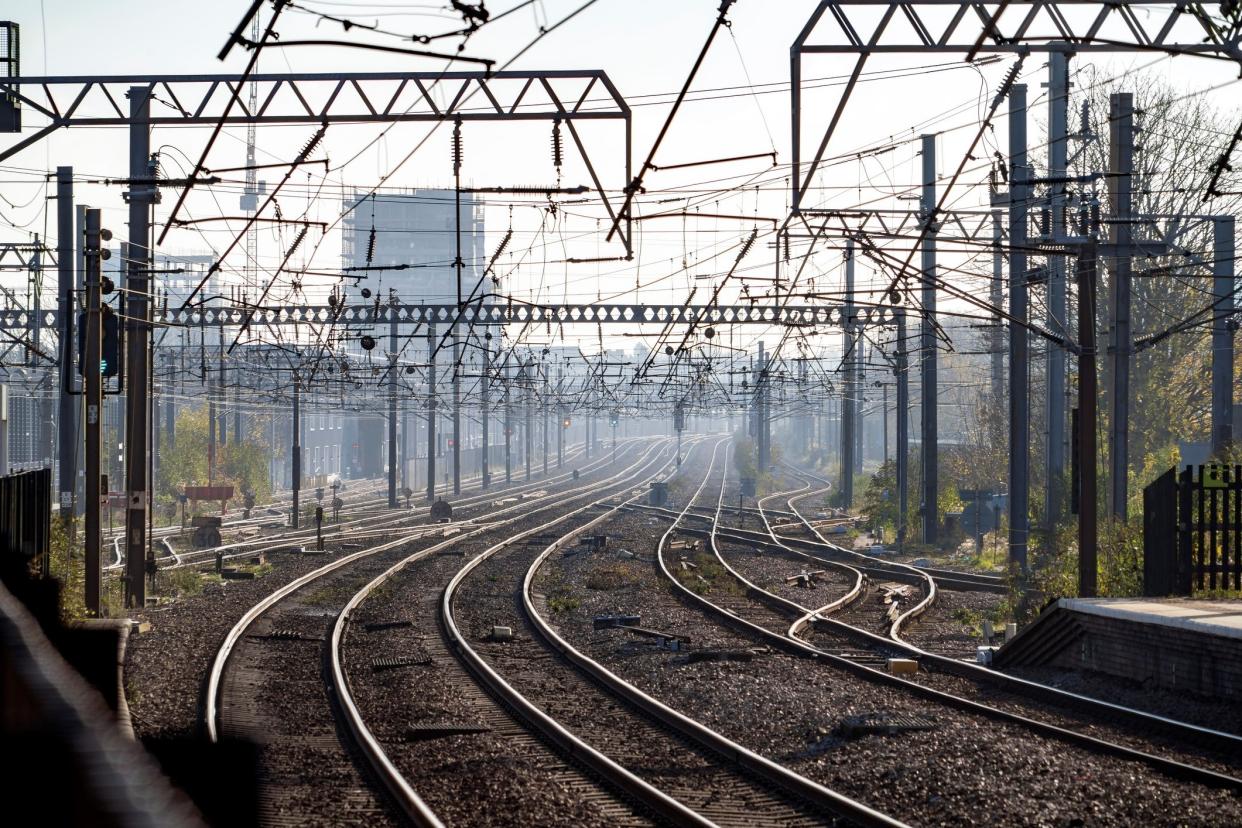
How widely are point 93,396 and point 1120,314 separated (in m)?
13.4

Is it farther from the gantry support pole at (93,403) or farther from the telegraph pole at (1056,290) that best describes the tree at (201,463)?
the telegraph pole at (1056,290)

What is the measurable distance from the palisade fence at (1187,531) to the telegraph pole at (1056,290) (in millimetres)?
4825

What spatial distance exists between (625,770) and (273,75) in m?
7.08

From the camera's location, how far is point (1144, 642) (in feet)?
41.7

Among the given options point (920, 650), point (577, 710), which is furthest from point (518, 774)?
point (920, 650)

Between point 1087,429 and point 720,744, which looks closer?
point 720,744

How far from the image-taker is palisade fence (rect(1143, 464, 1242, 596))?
1433 centimetres

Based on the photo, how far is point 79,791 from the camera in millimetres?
1587

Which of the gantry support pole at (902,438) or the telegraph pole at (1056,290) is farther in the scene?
the gantry support pole at (902,438)

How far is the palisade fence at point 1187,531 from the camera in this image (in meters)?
14.3

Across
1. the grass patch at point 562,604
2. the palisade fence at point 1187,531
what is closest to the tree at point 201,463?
the grass patch at point 562,604

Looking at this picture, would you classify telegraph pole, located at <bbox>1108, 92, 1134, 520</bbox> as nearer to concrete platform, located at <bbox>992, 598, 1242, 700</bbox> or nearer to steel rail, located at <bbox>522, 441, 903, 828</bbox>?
concrete platform, located at <bbox>992, 598, 1242, 700</bbox>

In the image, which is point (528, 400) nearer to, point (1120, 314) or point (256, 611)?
point (256, 611)

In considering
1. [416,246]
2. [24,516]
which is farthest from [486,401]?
[416,246]
